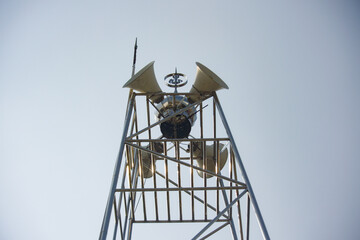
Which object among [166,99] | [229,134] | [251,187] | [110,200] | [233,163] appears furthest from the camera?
[166,99]

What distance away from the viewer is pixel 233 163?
5.66 metres

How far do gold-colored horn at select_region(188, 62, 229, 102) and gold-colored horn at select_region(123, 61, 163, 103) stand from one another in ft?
3.13

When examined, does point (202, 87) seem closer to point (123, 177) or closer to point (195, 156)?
point (195, 156)

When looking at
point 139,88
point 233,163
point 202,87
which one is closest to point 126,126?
point 139,88

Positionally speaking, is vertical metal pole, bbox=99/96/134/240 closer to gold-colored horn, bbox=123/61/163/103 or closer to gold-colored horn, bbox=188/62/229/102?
gold-colored horn, bbox=123/61/163/103

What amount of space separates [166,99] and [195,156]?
1.78 m

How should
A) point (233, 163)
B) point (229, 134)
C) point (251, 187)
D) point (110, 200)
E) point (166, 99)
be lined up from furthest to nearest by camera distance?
1. point (166, 99)
2. point (233, 163)
3. point (229, 134)
4. point (251, 187)
5. point (110, 200)

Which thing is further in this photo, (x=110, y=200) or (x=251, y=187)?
(x=251, y=187)

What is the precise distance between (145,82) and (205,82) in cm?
144

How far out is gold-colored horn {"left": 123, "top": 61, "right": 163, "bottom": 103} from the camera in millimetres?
5746

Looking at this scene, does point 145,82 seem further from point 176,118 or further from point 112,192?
point 112,192

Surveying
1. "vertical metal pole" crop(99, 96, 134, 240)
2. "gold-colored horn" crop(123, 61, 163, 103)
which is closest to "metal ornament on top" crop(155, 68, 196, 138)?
"gold-colored horn" crop(123, 61, 163, 103)

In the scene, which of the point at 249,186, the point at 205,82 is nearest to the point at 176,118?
the point at 205,82

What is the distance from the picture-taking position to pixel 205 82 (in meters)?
6.05
